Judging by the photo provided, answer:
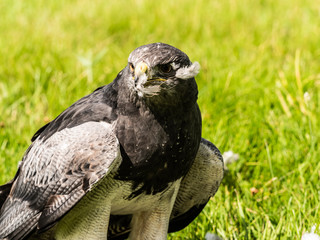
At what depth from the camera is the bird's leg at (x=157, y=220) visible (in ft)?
12.0

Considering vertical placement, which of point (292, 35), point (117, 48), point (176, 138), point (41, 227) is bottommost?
point (292, 35)

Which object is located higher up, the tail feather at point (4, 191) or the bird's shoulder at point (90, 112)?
the bird's shoulder at point (90, 112)

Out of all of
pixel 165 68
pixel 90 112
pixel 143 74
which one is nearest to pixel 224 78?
pixel 90 112

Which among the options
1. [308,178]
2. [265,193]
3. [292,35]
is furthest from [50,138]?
[292,35]

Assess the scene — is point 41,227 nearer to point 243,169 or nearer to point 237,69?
point 243,169

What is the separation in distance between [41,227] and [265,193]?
1864 mm

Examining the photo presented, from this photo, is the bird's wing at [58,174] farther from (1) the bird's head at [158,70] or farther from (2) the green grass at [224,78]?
(2) the green grass at [224,78]

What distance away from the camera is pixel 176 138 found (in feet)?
10.8

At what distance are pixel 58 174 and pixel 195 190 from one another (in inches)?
41.2

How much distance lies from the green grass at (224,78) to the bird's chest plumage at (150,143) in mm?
913

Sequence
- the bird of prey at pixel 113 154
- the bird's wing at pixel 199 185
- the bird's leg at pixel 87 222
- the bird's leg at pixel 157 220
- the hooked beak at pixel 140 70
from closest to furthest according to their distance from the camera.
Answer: the hooked beak at pixel 140 70 < the bird of prey at pixel 113 154 < the bird's leg at pixel 87 222 < the bird's leg at pixel 157 220 < the bird's wing at pixel 199 185

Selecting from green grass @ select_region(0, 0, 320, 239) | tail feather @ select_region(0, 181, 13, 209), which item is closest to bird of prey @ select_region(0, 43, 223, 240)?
tail feather @ select_region(0, 181, 13, 209)

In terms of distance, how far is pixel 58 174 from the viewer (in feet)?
10.8

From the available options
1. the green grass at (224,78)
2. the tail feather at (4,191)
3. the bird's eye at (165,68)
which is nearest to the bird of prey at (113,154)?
the bird's eye at (165,68)
